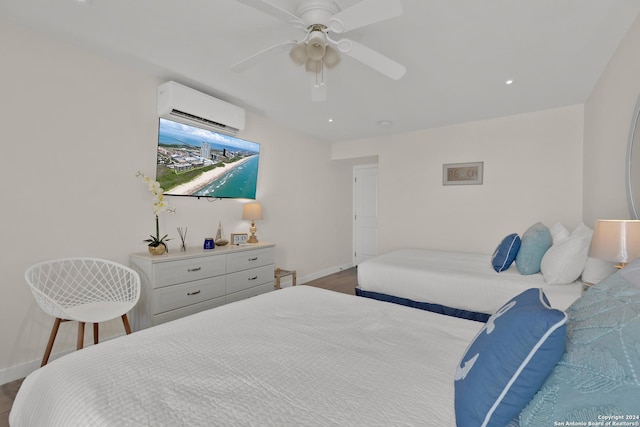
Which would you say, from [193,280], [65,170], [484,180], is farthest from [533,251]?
[65,170]

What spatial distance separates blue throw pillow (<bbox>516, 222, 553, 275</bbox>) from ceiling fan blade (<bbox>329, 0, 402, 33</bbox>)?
2.21m

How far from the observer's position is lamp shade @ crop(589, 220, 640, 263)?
1492 millimetres

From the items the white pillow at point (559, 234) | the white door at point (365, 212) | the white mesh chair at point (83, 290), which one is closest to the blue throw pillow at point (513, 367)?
the white mesh chair at point (83, 290)

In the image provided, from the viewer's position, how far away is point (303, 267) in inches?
187

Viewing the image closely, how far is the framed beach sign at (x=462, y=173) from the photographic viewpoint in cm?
404

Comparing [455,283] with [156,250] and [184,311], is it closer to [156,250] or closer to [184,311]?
[184,311]

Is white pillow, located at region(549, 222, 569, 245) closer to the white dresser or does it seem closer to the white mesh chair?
the white dresser

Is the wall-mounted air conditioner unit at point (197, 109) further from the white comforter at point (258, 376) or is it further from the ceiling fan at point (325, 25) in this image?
the white comforter at point (258, 376)

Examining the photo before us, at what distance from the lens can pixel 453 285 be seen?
259 centimetres

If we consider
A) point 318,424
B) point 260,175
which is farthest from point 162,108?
point 318,424

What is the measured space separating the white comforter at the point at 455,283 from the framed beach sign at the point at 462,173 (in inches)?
49.7

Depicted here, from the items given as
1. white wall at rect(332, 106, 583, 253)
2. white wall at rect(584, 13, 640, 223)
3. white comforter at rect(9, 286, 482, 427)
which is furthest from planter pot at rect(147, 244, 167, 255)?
white wall at rect(584, 13, 640, 223)

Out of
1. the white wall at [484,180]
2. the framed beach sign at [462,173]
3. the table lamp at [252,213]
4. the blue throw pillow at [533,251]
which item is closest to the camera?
the blue throw pillow at [533,251]

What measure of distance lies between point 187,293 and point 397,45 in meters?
2.76
